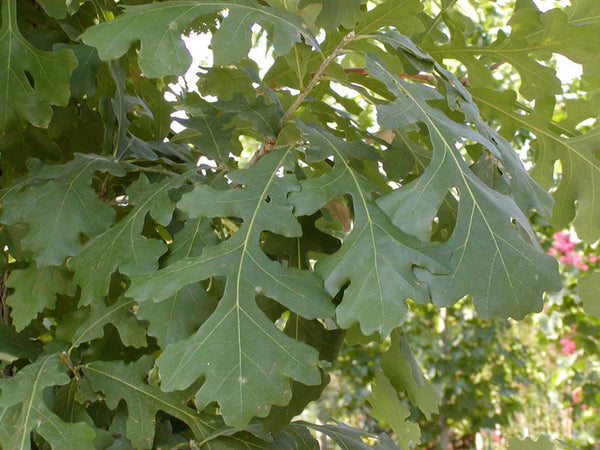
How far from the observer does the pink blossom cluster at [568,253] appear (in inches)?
163

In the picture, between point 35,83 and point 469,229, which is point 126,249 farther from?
point 469,229

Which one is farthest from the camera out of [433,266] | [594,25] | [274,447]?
[594,25]

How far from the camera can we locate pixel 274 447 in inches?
42.1

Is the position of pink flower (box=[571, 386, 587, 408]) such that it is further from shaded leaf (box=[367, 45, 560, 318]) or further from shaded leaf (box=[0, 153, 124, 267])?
shaded leaf (box=[0, 153, 124, 267])

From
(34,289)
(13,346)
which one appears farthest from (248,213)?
(13,346)

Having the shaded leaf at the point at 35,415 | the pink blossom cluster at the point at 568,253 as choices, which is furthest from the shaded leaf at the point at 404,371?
the pink blossom cluster at the point at 568,253

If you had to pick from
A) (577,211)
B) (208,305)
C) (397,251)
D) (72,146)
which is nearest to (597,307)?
(577,211)

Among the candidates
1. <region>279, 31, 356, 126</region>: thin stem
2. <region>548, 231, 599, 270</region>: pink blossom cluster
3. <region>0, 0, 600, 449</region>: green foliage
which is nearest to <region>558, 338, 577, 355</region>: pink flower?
<region>548, 231, 599, 270</region>: pink blossom cluster

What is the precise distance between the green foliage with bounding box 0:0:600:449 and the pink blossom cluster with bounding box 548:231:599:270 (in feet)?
9.79

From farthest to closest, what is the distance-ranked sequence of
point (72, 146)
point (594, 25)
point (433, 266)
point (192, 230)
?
point (72, 146), point (594, 25), point (192, 230), point (433, 266)

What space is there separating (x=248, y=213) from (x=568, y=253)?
3.64m

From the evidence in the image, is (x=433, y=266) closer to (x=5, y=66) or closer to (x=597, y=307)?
(x=597, y=307)

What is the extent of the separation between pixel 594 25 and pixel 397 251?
1.84 feet

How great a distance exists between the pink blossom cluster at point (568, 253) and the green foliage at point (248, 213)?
298cm
